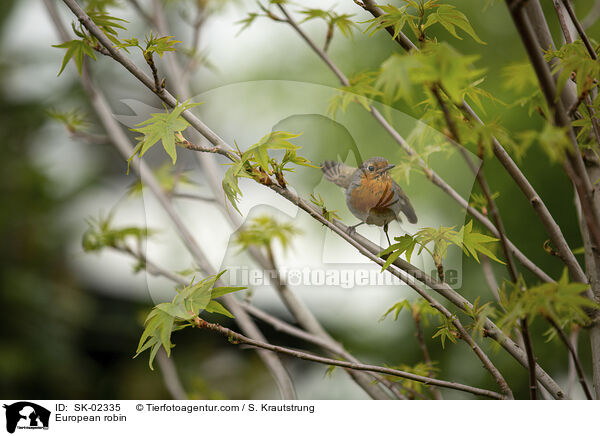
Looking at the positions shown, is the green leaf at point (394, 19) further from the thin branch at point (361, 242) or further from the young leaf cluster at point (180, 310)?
the young leaf cluster at point (180, 310)

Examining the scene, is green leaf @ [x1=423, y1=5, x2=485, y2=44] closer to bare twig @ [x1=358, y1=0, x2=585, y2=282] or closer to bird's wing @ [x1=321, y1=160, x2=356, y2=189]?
bare twig @ [x1=358, y1=0, x2=585, y2=282]

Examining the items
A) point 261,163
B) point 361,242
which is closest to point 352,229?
point 361,242

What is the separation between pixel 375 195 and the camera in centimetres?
48

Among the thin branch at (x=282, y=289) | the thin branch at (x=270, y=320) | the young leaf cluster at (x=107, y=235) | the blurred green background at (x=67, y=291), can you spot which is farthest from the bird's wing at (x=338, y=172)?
the blurred green background at (x=67, y=291)

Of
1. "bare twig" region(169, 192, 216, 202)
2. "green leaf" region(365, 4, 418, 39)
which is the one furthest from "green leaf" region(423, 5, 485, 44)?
"bare twig" region(169, 192, 216, 202)

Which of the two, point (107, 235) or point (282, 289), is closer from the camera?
point (282, 289)

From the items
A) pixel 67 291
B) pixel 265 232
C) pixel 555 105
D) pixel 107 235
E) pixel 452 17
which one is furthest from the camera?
pixel 67 291

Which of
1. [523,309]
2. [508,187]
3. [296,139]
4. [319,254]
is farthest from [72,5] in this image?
[508,187]

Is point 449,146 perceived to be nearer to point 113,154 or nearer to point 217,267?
point 217,267

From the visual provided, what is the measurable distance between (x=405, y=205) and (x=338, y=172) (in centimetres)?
8

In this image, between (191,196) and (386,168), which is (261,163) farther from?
(191,196)

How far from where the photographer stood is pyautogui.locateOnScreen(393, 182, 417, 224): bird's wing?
48 cm
